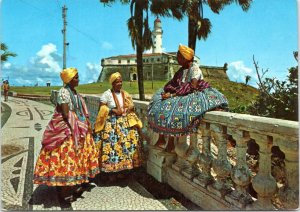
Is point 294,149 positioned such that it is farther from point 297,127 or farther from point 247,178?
point 247,178

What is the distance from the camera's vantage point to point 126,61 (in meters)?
71.6

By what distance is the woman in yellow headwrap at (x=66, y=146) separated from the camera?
3832 mm

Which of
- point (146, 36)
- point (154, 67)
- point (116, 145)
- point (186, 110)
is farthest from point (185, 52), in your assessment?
point (154, 67)

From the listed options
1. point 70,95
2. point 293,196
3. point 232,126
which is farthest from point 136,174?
point 293,196

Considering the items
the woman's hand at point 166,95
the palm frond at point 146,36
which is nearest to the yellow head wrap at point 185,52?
the woman's hand at point 166,95

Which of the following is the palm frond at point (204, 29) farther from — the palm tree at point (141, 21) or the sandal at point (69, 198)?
the sandal at point (69, 198)

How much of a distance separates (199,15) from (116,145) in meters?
11.1

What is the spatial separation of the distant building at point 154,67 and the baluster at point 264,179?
57595 millimetres

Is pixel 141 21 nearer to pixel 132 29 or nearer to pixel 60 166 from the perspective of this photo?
pixel 132 29

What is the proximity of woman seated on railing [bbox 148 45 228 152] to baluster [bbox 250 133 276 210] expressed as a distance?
34.8 inches

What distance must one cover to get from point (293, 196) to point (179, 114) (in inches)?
59.0

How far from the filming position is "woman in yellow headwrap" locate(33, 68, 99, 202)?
151 inches

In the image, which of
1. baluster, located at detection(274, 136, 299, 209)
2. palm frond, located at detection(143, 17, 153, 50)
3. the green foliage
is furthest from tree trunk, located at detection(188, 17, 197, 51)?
baluster, located at detection(274, 136, 299, 209)

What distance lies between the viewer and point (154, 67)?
215 feet
